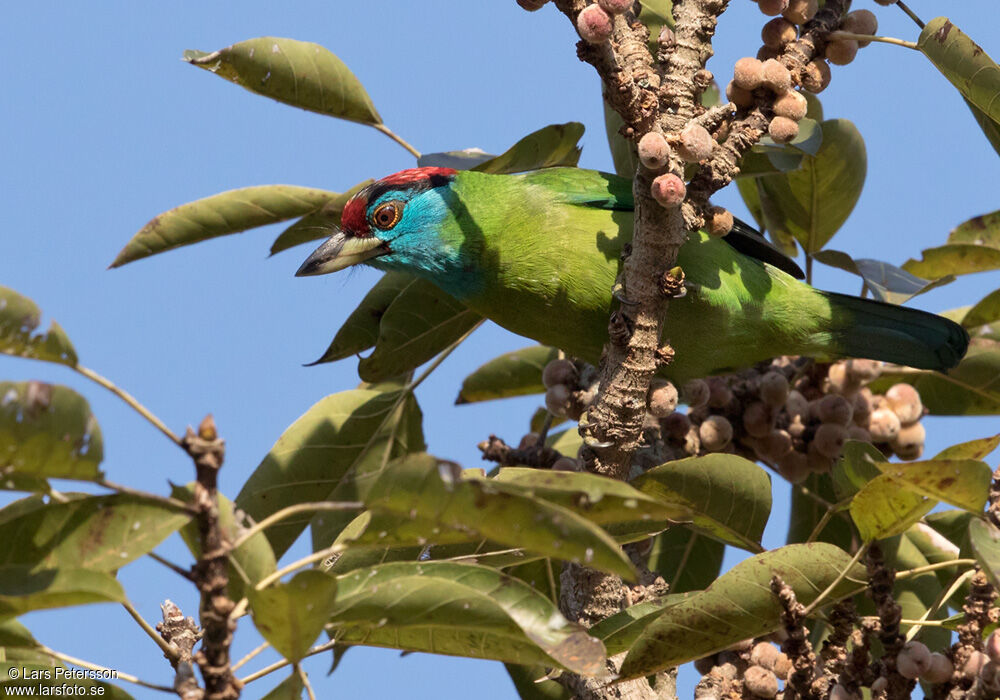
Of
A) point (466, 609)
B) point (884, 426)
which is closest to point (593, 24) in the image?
point (466, 609)

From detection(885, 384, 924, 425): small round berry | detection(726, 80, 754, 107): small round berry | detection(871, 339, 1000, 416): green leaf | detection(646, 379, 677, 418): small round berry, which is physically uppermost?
detection(726, 80, 754, 107): small round berry

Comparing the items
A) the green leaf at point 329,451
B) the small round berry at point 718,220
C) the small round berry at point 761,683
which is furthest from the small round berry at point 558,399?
the small round berry at point 761,683

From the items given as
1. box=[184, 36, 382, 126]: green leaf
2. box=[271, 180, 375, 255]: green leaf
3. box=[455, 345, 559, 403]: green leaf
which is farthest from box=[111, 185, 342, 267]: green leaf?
box=[455, 345, 559, 403]: green leaf

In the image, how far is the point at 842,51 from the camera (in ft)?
9.46

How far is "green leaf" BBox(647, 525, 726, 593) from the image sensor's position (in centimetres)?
357

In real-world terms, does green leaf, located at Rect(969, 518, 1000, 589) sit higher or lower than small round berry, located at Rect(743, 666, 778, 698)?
higher

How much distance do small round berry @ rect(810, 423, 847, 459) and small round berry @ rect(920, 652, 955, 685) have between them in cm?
102

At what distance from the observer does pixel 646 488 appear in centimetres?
255

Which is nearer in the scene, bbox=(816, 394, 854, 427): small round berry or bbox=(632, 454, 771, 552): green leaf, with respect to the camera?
bbox=(632, 454, 771, 552): green leaf

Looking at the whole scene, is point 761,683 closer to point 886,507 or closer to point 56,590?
point 886,507

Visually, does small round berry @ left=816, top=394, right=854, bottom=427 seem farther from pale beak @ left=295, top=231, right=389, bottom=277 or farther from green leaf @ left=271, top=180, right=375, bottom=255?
green leaf @ left=271, top=180, right=375, bottom=255

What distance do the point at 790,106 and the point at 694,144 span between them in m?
0.40

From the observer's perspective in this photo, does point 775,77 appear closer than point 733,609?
No

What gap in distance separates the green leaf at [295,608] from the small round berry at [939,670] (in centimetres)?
146
